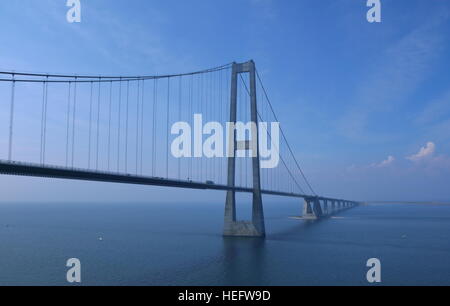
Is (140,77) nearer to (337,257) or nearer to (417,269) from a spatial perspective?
(337,257)

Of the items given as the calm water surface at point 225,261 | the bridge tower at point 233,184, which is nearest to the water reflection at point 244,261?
the calm water surface at point 225,261

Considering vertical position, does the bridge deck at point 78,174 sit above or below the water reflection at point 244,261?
above

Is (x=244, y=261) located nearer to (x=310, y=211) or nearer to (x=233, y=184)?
(x=233, y=184)

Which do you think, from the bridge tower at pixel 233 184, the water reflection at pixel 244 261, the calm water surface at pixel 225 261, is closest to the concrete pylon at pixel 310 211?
the calm water surface at pixel 225 261

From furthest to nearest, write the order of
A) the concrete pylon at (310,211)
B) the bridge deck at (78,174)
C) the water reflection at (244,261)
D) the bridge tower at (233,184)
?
the concrete pylon at (310,211), the bridge tower at (233,184), the water reflection at (244,261), the bridge deck at (78,174)

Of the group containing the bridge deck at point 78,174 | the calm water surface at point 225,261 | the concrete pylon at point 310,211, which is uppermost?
the bridge deck at point 78,174

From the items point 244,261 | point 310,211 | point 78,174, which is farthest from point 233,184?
point 310,211

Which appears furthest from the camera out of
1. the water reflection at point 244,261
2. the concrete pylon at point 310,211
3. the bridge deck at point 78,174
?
the concrete pylon at point 310,211

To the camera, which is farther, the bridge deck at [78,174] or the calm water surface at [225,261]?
the calm water surface at [225,261]

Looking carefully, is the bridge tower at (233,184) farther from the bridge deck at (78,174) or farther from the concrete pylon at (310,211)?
the concrete pylon at (310,211)
